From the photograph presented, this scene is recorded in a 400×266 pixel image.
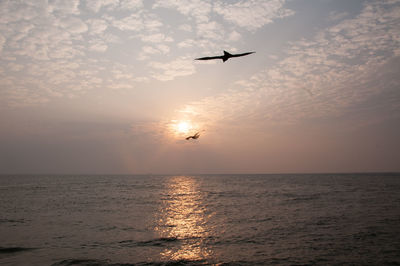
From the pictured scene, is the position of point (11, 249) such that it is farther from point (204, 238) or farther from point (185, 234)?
point (204, 238)

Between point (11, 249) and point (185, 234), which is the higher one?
point (11, 249)

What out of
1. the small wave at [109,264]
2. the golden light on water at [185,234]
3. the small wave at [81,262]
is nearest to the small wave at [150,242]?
the golden light on water at [185,234]

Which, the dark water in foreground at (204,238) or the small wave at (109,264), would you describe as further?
the dark water in foreground at (204,238)

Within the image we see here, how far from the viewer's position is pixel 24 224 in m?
22.4

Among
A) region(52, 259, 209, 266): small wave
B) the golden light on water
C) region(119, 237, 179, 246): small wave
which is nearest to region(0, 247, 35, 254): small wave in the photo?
region(52, 259, 209, 266): small wave

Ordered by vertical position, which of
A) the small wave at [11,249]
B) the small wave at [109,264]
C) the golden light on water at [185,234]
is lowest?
the golden light on water at [185,234]

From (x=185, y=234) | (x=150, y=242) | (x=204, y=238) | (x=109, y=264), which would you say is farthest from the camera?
(x=185, y=234)

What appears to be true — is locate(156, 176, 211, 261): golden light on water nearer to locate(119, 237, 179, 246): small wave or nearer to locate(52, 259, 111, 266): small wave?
locate(119, 237, 179, 246): small wave

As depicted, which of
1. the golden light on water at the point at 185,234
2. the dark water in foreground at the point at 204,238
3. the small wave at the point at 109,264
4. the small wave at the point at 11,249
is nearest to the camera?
the small wave at the point at 109,264

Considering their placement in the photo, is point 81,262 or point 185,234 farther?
point 185,234

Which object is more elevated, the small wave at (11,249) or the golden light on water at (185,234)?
the small wave at (11,249)

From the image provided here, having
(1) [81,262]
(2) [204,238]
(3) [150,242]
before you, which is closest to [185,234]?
(2) [204,238]

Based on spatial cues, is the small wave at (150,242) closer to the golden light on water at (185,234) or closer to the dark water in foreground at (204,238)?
the dark water in foreground at (204,238)

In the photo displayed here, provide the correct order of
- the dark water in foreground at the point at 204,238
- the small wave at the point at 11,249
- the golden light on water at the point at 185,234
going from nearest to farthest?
the dark water in foreground at the point at 204,238 < the golden light on water at the point at 185,234 < the small wave at the point at 11,249
